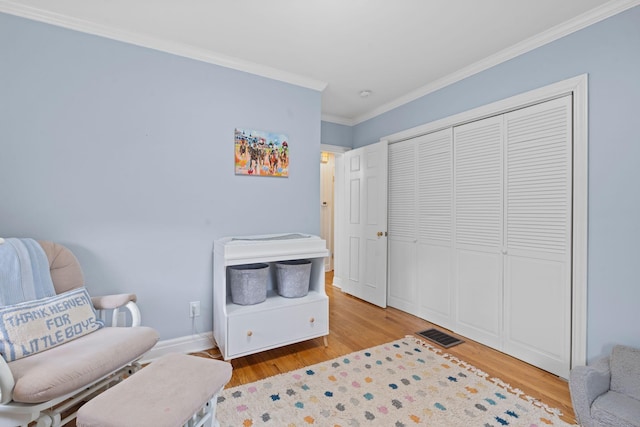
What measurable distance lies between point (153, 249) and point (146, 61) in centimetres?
146

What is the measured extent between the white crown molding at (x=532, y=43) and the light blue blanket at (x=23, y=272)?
3451 millimetres

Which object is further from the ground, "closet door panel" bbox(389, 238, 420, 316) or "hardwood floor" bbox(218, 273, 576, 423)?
"closet door panel" bbox(389, 238, 420, 316)

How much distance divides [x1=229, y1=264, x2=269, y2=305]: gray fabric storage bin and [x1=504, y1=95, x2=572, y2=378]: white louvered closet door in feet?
6.61

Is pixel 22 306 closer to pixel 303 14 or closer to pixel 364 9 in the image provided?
pixel 303 14

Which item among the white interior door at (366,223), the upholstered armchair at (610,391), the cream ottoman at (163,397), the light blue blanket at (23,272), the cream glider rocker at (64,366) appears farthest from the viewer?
the white interior door at (366,223)

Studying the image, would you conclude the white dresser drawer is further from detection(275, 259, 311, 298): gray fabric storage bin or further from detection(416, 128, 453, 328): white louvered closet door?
detection(416, 128, 453, 328): white louvered closet door

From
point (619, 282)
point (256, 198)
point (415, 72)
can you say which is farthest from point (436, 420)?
point (415, 72)

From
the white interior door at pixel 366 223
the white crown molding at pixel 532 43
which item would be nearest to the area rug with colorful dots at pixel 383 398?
the white interior door at pixel 366 223

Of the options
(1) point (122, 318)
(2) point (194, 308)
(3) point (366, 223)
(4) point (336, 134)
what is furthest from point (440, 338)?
(4) point (336, 134)

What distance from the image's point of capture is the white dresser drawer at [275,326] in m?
2.16

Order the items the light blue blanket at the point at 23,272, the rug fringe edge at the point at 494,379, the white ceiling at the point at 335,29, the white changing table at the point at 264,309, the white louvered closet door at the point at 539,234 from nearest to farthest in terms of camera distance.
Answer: the light blue blanket at the point at 23,272, the rug fringe edge at the point at 494,379, the white ceiling at the point at 335,29, the white louvered closet door at the point at 539,234, the white changing table at the point at 264,309

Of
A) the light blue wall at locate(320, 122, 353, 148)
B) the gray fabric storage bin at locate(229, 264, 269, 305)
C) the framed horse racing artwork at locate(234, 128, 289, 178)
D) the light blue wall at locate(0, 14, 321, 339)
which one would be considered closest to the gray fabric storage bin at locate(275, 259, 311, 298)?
the gray fabric storage bin at locate(229, 264, 269, 305)

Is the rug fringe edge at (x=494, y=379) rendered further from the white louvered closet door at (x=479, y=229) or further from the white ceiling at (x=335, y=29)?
the white ceiling at (x=335, y=29)

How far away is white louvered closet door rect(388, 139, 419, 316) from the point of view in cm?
331
